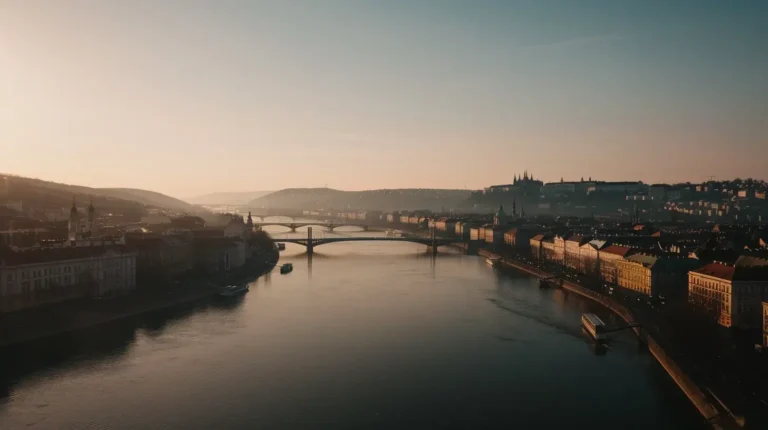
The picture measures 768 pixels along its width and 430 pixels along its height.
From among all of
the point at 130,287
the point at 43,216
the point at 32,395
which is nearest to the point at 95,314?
the point at 130,287

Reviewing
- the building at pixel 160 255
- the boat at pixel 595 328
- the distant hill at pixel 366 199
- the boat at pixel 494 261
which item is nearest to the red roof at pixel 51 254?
the building at pixel 160 255

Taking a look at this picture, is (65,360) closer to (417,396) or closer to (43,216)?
(417,396)

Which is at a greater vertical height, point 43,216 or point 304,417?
point 43,216

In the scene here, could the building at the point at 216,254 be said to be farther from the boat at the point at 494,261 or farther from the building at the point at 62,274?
the boat at the point at 494,261

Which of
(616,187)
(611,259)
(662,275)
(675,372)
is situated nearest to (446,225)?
(616,187)

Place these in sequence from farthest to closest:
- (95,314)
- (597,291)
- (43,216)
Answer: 1. (43,216)
2. (597,291)
3. (95,314)

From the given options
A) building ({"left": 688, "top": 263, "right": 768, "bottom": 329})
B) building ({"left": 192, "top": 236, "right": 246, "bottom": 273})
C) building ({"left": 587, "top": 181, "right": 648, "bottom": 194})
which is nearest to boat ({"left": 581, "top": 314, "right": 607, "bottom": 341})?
building ({"left": 688, "top": 263, "right": 768, "bottom": 329})

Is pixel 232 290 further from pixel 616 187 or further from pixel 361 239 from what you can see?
pixel 616 187
